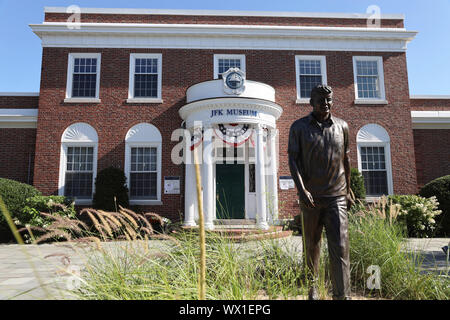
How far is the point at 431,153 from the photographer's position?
1528 cm

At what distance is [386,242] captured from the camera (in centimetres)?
444

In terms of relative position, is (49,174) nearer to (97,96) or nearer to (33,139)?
(33,139)

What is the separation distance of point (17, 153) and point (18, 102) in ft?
9.04

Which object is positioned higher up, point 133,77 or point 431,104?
point 133,77

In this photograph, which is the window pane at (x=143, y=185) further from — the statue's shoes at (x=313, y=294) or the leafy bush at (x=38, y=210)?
the statue's shoes at (x=313, y=294)

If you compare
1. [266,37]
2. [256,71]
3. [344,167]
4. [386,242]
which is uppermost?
[266,37]

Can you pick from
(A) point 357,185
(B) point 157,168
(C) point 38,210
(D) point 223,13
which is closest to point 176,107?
(B) point 157,168

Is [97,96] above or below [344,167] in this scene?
above

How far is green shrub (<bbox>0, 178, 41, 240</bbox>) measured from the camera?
10.9 meters

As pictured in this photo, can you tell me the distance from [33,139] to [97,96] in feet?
12.5

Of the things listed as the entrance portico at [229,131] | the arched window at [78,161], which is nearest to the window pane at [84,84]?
the arched window at [78,161]

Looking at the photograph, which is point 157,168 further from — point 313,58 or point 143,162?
point 313,58

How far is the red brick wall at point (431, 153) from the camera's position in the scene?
49.4 feet

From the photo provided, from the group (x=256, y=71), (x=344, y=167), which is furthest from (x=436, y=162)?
(x=344, y=167)
